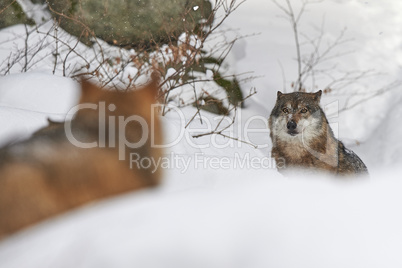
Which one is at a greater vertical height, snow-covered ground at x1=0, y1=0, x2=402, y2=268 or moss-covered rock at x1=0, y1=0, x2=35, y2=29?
moss-covered rock at x1=0, y1=0, x2=35, y2=29

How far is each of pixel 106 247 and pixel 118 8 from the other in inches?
251

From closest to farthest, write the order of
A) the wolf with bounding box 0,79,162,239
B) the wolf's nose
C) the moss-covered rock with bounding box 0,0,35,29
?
1. the wolf with bounding box 0,79,162,239
2. the wolf's nose
3. the moss-covered rock with bounding box 0,0,35,29

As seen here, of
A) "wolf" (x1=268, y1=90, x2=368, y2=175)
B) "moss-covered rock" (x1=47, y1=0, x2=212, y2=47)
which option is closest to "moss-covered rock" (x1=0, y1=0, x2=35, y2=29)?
"moss-covered rock" (x1=47, y1=0, x2=212, y2=47)

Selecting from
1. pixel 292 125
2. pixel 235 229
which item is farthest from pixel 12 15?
pixel 235 229

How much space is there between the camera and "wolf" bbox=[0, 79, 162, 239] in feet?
4.93

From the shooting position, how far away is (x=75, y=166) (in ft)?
5.06

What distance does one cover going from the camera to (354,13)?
8.43 meters

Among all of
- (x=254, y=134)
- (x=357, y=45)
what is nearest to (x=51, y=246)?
(x=254, y=134)

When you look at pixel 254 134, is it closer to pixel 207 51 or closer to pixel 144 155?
pixel 207 51

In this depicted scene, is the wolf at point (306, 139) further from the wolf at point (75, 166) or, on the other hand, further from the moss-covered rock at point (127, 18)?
the moss-covered rock at point (127, 18)

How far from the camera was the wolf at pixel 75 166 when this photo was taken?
4.93 ft

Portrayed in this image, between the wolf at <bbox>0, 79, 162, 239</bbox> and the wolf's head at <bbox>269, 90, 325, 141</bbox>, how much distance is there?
91.9 inches

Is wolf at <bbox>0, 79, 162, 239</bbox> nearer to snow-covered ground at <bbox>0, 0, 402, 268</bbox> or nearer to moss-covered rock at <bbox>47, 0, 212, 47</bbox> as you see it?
snow-covered ground at <bbox>0, 0, 402, 268</bbox>

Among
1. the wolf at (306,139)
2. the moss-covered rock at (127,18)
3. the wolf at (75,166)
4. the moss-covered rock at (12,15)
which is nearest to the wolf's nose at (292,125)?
the wolf at (306,139)
